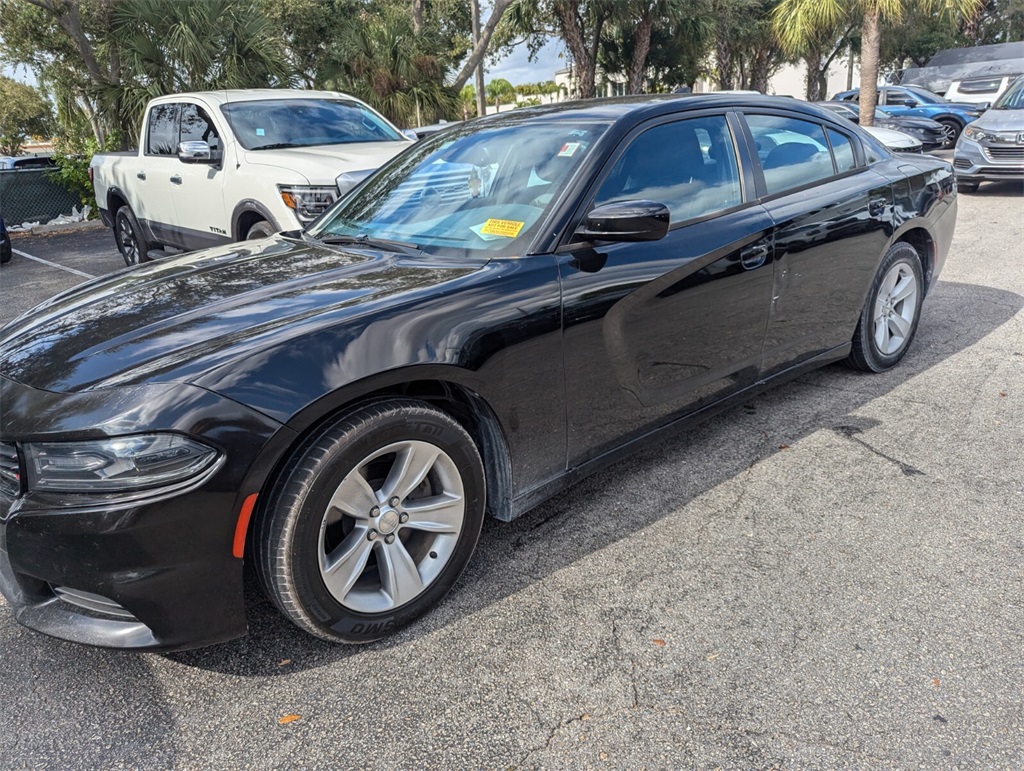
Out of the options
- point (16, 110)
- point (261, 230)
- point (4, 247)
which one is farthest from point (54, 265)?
point (16, 110)

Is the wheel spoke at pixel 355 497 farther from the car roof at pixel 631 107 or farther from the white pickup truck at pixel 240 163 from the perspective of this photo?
the white pickup truck at pixel 240 163

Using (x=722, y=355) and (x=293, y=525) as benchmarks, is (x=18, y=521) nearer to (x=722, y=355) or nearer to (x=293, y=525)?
(x=293, y=525)

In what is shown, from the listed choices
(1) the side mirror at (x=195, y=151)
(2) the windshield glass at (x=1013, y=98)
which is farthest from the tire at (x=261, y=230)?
(2) the windshield glass at (x=1013, y=98)

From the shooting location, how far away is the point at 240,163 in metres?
6.50

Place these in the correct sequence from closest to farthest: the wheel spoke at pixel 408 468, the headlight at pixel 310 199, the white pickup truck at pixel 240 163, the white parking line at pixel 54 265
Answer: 1. the wheel spoke at pixel 408 468
2. the headlight at pixel 310 199
3. the white pickup truck at pixel 240 163
4. the white parking line at pixel 54 265

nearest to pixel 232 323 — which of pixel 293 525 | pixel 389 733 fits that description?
pixel 293 525

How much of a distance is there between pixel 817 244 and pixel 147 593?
3212mm

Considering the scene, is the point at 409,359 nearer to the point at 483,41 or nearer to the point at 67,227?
the point at 67,227

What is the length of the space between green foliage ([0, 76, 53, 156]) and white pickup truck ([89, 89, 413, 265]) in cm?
3343

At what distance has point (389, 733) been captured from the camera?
218 cm

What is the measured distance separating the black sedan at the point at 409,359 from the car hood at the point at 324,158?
2295 millimetres

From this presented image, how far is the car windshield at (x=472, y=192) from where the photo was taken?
9.90ft

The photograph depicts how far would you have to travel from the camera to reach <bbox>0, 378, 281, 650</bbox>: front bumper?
6.80 feet

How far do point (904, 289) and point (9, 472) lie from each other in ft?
14.6
